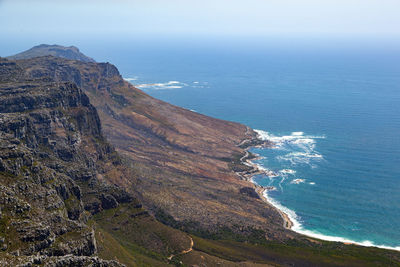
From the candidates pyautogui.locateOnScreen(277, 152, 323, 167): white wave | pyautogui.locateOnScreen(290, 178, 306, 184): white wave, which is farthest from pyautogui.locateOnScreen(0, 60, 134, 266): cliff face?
pyautogui.locateOnScreen(277, 152, 323, 167): white wave

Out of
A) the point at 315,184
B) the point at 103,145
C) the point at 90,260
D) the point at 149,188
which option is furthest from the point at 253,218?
the point at 90,260

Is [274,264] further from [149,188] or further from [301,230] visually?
[149,188]

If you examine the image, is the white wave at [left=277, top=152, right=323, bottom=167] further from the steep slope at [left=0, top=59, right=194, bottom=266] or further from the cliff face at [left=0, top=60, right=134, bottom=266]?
the cliff face at [left=0, top=60, right=134, bottom=266]

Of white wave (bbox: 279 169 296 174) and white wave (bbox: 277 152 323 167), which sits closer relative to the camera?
white wave (bbox: 279 169 296 174)

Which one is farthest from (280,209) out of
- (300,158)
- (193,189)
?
(300,158)

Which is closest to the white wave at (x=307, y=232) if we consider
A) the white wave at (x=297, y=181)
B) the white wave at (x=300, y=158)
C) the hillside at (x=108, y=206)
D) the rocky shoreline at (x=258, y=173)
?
the rocky shoreline at (x=258, y=173)

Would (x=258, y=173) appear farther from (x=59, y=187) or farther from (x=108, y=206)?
(x=59, y=187)

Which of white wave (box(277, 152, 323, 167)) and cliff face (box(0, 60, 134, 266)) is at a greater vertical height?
white wave (box(277, 152, 323, 167))

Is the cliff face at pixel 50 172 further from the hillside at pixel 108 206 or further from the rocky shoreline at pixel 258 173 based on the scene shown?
the rocky shoreline at pixel 258 173

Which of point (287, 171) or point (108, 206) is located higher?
point (287, 171)

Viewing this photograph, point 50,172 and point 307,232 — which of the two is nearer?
point 50,172

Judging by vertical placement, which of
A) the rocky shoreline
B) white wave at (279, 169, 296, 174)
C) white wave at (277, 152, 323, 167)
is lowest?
the rocky shoreline
